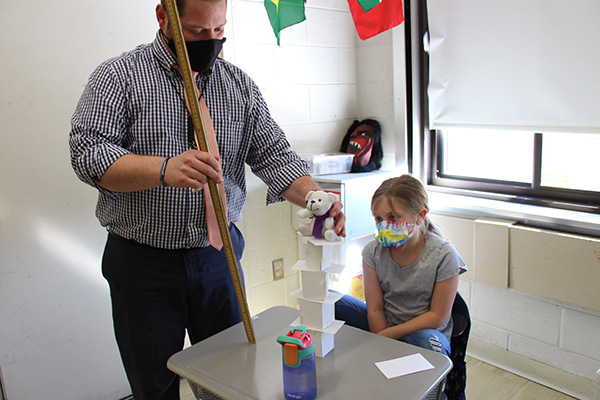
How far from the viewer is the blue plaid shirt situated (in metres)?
1.36

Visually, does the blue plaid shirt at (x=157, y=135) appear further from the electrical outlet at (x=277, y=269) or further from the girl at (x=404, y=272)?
the electrical outlet at (x=277, y=269)

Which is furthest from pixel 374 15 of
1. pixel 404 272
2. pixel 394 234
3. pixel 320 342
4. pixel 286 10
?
pixel 320 342

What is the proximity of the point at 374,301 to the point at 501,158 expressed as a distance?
125 cm

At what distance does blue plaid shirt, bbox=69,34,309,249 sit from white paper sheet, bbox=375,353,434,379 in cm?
64

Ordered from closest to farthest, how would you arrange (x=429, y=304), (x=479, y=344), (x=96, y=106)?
(x=96, y=106) < (x=429, y=304) < (x=479, y=344)

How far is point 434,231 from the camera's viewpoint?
6.50 ft

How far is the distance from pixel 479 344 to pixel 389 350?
167 centimetres

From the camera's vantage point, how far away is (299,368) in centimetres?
111

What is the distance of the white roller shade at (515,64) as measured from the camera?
2156 millimetres

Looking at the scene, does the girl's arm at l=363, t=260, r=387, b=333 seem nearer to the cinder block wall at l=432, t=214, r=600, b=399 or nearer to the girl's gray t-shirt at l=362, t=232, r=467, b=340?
the girl's gray t-shirt at l=362, t=232, r=467, b=340

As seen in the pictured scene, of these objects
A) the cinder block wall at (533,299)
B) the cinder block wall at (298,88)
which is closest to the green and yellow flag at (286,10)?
the cinder block wall at (298,88)

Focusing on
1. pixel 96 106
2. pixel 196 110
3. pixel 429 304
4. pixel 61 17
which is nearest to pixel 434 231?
pixel 429 304

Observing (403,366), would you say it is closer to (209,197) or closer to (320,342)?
(320,342)

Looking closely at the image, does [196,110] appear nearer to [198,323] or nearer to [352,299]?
[198,323]
